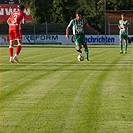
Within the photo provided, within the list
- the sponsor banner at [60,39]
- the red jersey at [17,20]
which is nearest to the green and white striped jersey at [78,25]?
the red jersey at [17,20]

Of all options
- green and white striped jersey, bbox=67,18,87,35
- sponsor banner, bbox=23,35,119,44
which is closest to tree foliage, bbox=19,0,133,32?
sponsor banner, bbox=23,35,119,44

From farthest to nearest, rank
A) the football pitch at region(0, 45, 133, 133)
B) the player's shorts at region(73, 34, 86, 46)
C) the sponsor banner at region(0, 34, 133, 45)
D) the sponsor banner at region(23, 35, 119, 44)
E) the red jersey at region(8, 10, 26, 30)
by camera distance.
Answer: the sponsor banner at region(23, 35, 119, 44) → the sponsor banner at region(0, 34, 133, 45) → the player's shorts at region(73, 34, 86, 46) → the red jersey at region(8, 10, 26, 30) → the football pitch at region(0, 45, 133, 133)

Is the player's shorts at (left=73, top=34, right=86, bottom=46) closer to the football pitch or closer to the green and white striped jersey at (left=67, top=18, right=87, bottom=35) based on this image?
the green and white striped jersey at (left=67, top=18, right=87, bottom=35)

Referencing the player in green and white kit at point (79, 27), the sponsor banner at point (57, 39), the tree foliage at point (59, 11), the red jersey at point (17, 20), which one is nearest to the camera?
the red jersey at point (17, 20)

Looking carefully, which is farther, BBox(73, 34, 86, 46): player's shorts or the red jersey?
BBox(73, 34, 86, 46): player's shorts

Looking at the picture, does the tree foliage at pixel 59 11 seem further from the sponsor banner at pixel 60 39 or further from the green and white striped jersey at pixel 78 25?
the green and white striped jersey at pixel 78 25

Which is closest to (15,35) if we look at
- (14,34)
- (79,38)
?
(14,34)

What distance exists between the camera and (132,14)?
2891 inches

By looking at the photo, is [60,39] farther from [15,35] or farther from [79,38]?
[15,35]

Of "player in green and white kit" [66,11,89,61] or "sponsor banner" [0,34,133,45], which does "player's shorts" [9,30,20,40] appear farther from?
"sponsor banner" [0,34,133,45]

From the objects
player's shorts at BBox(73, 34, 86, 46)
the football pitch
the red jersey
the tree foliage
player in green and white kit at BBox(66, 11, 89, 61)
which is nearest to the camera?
the football pitch

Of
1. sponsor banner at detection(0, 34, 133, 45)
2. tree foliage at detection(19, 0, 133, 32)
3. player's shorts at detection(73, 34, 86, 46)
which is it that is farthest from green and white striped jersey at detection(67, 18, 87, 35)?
tree foliage at detection(19, 0, 133, 32)

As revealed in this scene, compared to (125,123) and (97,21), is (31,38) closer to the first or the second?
(97,21)

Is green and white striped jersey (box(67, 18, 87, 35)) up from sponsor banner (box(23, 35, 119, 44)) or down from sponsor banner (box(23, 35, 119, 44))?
up
